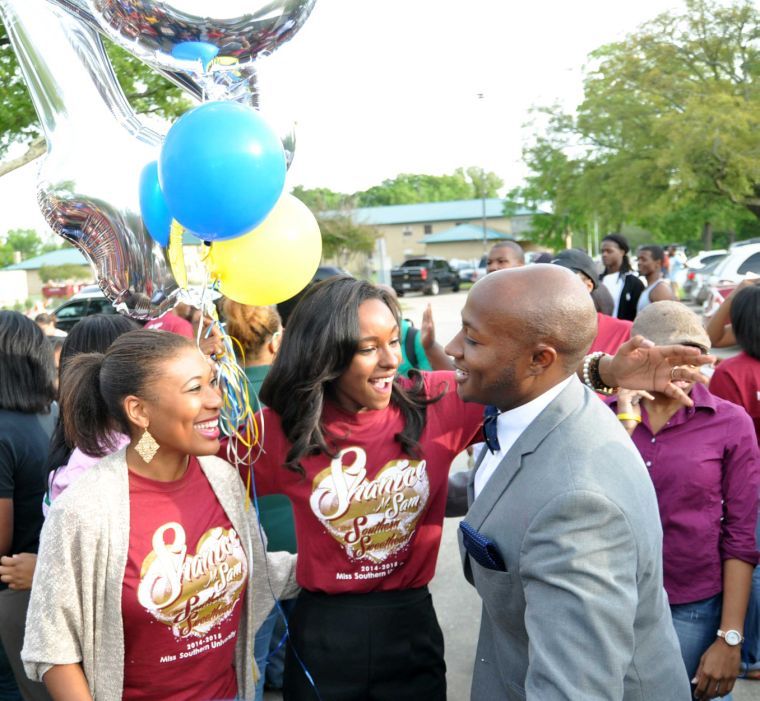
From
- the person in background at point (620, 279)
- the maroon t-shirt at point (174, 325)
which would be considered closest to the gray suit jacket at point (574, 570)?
the maroon t-shirt at point (174, 325)

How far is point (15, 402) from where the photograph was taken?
2.86 meters

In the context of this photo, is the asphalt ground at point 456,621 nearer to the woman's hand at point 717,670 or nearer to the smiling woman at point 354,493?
the woman's hand at point 717,670

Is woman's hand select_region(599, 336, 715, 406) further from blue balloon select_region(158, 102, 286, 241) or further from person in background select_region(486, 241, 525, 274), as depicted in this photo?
person in background select_region(486, 241, 525, 274)

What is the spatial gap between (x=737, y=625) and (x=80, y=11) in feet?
10.0

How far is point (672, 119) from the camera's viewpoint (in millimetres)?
21391

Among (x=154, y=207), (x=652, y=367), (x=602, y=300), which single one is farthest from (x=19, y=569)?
(x=602, y=300)

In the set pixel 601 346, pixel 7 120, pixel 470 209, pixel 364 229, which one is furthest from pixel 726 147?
pixel 470 209

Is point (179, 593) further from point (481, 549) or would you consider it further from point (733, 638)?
point (733, 638)

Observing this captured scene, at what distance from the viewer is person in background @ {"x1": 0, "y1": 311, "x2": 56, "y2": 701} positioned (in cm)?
259

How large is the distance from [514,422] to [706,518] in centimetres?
108

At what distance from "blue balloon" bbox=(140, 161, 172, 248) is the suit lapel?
161cm

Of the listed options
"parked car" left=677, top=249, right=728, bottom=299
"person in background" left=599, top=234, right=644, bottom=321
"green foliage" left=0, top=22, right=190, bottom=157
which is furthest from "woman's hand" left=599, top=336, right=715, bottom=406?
"parked car" left=677, top=249, right=728, bottom=299

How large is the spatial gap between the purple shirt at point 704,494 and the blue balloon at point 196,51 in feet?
6.32

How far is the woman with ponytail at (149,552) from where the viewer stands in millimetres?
1858
